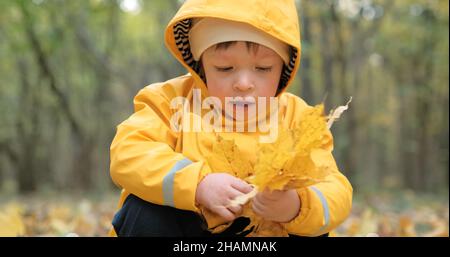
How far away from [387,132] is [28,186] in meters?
21.1

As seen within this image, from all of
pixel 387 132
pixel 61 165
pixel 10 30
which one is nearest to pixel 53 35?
pixel 10 30

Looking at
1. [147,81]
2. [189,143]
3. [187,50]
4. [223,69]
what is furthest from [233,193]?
[147,81]

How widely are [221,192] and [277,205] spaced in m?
0.18

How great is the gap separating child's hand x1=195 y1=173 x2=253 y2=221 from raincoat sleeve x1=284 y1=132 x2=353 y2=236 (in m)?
0.19

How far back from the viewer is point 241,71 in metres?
2.13

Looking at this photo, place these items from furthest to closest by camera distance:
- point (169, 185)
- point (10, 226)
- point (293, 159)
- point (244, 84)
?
point (10, 226) < point (244, 84) < point (169, 185) < point (293, 159)

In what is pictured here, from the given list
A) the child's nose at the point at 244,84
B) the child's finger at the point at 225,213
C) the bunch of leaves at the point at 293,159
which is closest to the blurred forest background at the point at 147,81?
the child's nose at the point at 244,84

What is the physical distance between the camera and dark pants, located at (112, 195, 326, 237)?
2016 millimetres

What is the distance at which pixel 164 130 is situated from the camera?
2217 millimetres

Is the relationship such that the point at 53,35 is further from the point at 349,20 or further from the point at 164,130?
the point at 164,130

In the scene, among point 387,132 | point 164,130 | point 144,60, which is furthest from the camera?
point 387,132

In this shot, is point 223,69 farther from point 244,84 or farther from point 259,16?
point 259,16

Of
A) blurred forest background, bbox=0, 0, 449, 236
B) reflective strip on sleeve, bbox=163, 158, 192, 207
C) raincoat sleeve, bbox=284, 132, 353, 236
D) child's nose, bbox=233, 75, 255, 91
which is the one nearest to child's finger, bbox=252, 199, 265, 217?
raincoat sleeve, bbox=284, 132, 353, 236

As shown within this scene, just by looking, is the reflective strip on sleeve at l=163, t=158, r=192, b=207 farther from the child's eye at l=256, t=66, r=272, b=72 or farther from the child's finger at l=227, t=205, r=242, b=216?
the child's eye at l=256, t=66, r=272, b=72
